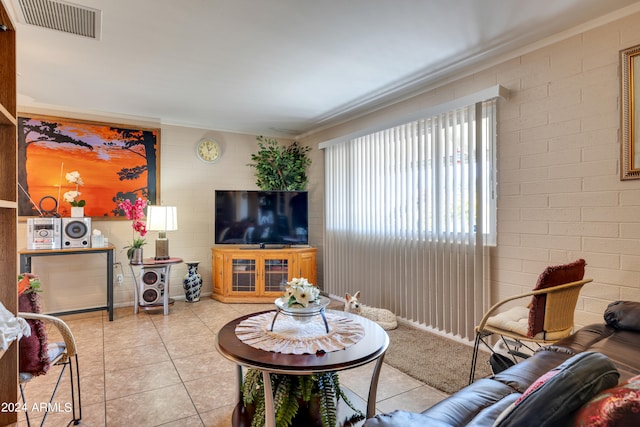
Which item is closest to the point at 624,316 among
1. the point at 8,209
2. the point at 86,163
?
the point at 8,209

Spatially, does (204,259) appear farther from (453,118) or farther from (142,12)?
(453,118)

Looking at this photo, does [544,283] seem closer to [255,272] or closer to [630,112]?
[630,112]

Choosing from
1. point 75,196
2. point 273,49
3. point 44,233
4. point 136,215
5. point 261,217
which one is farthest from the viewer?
point 261,217

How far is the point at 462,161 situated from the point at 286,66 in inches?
69.9

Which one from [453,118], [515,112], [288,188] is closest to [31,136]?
[288,188]

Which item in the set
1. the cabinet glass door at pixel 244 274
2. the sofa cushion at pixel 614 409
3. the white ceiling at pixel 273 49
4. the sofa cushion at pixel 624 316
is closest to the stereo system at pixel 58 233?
the white ceiling at pixel 273 49

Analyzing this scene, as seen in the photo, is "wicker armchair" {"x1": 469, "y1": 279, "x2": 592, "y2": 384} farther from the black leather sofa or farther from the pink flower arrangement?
the pink flower arrangement

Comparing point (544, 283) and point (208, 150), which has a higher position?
point (208, 150)

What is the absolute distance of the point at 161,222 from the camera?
411 cm

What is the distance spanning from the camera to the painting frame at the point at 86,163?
3.81m

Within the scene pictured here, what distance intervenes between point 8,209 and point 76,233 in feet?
7.13

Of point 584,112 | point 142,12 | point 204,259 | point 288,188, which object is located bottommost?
point 204,259

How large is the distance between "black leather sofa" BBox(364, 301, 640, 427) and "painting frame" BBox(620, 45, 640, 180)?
853 millimetres

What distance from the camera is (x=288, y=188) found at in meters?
5.01
